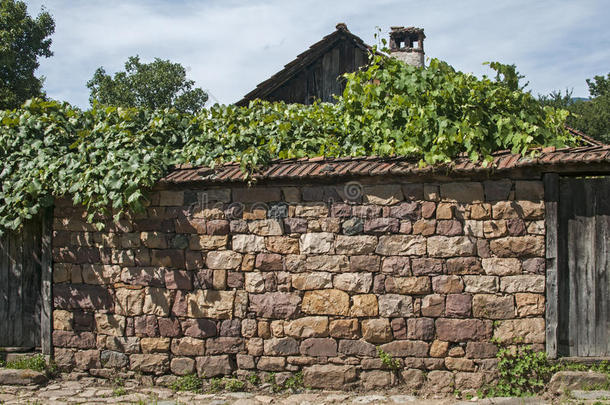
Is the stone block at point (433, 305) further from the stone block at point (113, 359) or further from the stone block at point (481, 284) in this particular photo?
the stone block at point (113, 359)

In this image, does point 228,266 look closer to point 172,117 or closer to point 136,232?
point 136,232

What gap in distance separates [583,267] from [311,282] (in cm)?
264

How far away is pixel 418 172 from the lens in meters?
5.52

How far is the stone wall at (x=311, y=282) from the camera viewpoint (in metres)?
5.48

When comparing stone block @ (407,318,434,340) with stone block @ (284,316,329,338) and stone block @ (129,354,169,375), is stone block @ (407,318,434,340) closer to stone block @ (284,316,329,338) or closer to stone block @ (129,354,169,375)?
stone block @ (284,316,329,338)

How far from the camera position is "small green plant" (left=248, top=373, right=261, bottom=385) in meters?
5.95

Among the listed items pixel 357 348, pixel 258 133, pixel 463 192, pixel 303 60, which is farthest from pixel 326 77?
pixel 357 348

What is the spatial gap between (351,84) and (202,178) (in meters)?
2.01

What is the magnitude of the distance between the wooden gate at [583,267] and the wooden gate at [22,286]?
5.71 m

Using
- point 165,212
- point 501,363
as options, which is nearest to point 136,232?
point 165,212

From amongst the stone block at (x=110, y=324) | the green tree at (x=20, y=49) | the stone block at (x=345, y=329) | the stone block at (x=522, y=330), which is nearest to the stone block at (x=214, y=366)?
the stone block at (x=110, y=324)

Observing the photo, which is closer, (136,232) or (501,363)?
(501,363)

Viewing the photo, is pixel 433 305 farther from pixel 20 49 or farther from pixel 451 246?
pixel 20 49

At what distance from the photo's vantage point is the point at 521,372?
5344mm
